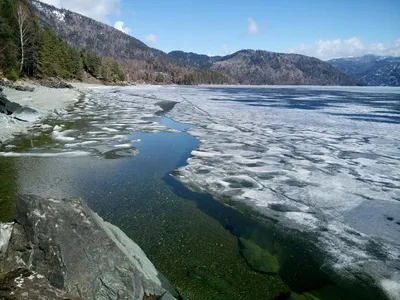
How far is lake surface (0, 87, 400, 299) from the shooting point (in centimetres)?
532

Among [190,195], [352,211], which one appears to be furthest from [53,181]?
[352,211]

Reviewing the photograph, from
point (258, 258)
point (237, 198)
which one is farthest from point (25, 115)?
point (258, 258)

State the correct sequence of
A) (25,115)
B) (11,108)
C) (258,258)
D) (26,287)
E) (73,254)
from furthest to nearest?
1. (25,115)
2. (11,108)
3. (258,258)
4. (73,254)
5. (26,287)

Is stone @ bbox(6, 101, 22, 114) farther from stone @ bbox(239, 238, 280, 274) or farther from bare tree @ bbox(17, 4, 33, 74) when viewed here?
bare tree @ bbox(17, 4, 33, 74)

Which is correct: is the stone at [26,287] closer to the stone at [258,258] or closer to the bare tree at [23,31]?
the stone at [258,258]

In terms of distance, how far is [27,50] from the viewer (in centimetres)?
4712

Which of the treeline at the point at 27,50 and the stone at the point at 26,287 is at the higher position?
the treeline at the point at 27,50

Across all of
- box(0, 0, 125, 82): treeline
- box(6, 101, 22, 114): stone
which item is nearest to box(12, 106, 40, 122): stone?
box(6, 101, 22, 114): stone

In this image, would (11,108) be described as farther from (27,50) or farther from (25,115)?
(27,50)

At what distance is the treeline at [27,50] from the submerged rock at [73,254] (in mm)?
42620

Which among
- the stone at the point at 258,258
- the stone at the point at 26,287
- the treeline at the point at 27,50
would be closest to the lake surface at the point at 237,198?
the stone at the point at 258,258

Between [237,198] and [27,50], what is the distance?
51379 millimetres

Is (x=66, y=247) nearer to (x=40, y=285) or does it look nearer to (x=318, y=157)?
(x=40, y=285)

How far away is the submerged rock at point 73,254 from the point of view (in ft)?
12.1
